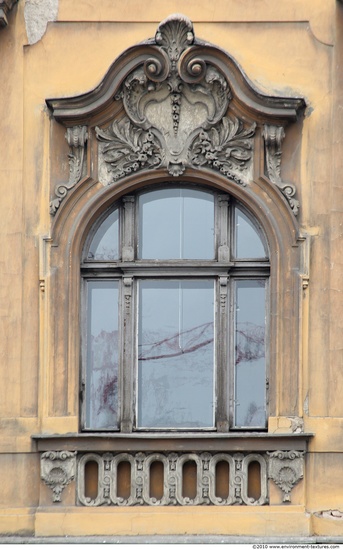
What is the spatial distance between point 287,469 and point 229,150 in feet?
8.92

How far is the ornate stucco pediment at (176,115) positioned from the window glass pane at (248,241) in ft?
1.30

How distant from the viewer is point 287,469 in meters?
14.9

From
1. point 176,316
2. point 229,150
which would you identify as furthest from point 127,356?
point 229,150

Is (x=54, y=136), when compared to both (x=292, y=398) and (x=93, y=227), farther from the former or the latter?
(x=292, y=398)

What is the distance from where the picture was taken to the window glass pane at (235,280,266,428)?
15195 mm

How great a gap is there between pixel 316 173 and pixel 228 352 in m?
1.68

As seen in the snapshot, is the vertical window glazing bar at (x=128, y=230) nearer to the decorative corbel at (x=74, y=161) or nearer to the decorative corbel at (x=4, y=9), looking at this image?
the decorative corbel at (x=74, y=161)

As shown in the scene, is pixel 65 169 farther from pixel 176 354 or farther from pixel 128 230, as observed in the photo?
pixel 176 354

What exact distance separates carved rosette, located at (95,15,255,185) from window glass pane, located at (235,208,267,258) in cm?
40

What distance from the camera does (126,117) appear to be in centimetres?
1532

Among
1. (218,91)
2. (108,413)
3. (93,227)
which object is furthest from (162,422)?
(218,91)

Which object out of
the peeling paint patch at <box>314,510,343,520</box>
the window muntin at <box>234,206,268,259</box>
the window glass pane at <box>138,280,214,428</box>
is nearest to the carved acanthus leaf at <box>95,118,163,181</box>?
the window muntin at <box>234,206,268,259</box>

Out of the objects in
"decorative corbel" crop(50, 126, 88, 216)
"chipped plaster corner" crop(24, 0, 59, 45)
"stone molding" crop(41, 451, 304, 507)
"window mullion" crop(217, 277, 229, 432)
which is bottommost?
"stone molding" crop(41, 451, 304, 507)

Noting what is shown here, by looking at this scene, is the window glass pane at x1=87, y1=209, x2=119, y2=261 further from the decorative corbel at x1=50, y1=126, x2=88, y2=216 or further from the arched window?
the decorative corbel at x1=50, y1=126, x2=88, y2=216
